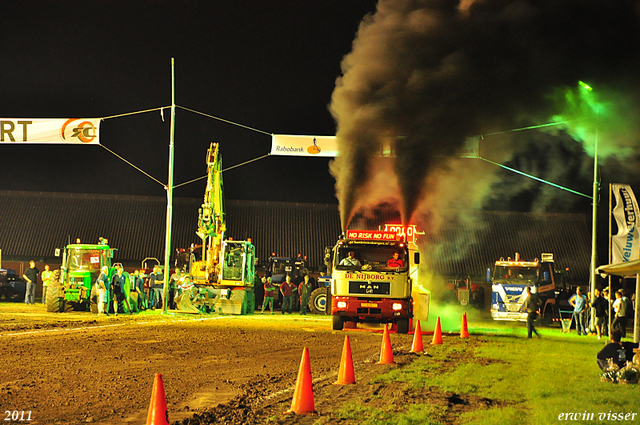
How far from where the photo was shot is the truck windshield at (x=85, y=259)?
26.7 metres

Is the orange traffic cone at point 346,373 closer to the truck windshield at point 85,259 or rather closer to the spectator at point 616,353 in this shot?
the spectator at point 616,353

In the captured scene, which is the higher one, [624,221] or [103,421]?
[624,221]

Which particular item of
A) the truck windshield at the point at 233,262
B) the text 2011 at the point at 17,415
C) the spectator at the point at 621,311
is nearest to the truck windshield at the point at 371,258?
the spectator at the point at 621,311

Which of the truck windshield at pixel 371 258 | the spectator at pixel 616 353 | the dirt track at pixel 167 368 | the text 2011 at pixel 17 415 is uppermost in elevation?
the truck windshield at pixel 371 258

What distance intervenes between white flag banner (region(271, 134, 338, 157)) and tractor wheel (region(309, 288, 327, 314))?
21.4 ft

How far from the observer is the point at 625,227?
67.6 feet

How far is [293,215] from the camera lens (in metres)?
51.7

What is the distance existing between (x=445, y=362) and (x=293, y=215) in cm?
3862

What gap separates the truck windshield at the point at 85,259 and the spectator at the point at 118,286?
5.17 ft

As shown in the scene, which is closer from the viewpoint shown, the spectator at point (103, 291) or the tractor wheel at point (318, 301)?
the spectator at point (103, 291)

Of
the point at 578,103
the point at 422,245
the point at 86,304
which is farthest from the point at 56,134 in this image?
the point at 422,245

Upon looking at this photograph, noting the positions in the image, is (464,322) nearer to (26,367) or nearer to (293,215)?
(26,367)

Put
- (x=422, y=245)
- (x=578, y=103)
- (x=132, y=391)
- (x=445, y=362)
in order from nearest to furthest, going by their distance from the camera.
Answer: (x=132, y=391), (x=445, y=362), (x=578, y=103), (x=422, y=245)

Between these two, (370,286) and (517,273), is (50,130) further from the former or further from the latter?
(517,273)
